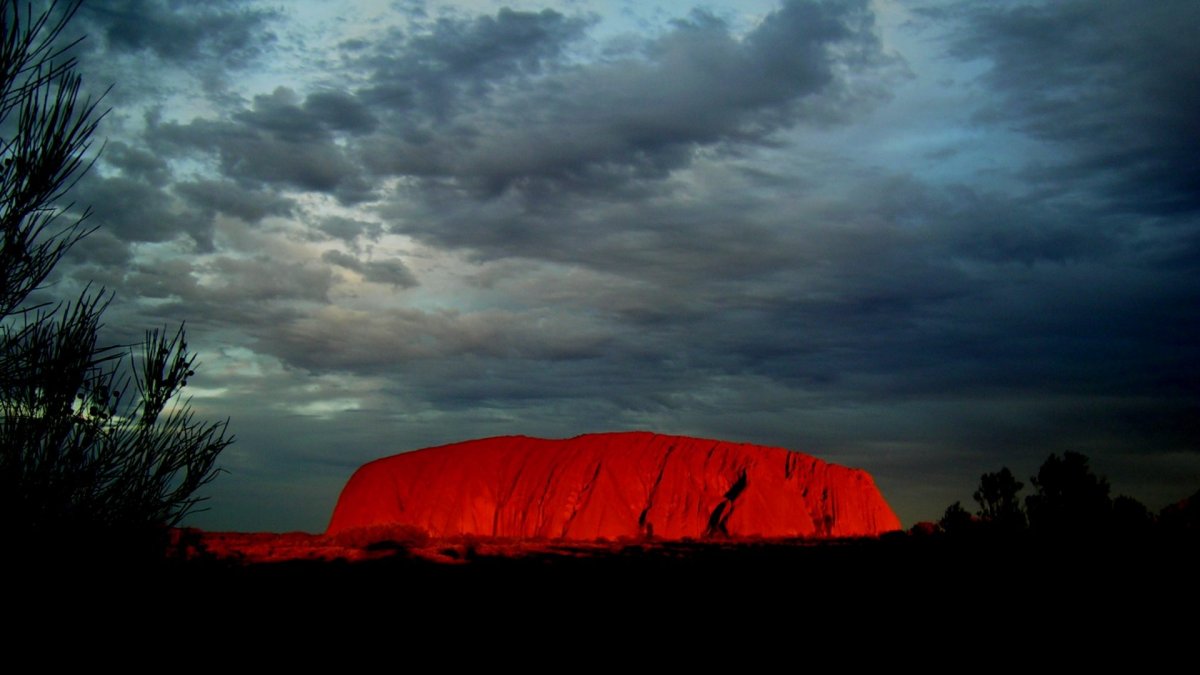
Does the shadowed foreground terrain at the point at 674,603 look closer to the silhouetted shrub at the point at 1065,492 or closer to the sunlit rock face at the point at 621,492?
the silhouetted shrub at the point at 1065,492

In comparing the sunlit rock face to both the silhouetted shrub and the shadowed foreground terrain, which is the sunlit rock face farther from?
the shadowed foreground terrain

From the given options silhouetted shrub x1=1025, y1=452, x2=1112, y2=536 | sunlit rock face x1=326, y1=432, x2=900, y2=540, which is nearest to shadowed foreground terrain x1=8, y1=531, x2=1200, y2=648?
silhouetted shrub x1=1025, y1=452, x2=1112, y2=536

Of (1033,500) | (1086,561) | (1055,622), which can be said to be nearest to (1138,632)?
(1055,622)

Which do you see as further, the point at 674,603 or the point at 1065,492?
the point at 1065,492

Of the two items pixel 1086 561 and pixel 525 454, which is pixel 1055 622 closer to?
pixel 1086 561

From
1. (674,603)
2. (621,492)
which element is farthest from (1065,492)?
(621,492)

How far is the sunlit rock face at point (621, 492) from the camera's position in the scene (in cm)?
5409

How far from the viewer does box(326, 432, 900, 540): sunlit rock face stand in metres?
54.1

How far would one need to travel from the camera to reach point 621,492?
2203 inches

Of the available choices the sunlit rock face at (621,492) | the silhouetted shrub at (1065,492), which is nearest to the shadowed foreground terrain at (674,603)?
the silhouetted shrub at (1065,492)

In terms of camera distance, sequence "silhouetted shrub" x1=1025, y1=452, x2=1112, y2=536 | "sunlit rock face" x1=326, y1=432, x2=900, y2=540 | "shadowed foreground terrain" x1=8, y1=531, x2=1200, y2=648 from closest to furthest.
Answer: "shadowed foreground terrain" x1=8, y1=531, x2=1200, y2=648, "silhouetted shrub" x1=1025, y1=452, x2=1112, y2=536, "sunlit rock face" x1=326, y1=432, x2=900, y2=540

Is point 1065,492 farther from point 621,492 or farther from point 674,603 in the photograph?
point 621,492

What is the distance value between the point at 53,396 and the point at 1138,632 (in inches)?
497

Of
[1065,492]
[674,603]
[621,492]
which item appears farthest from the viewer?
[621,492]
